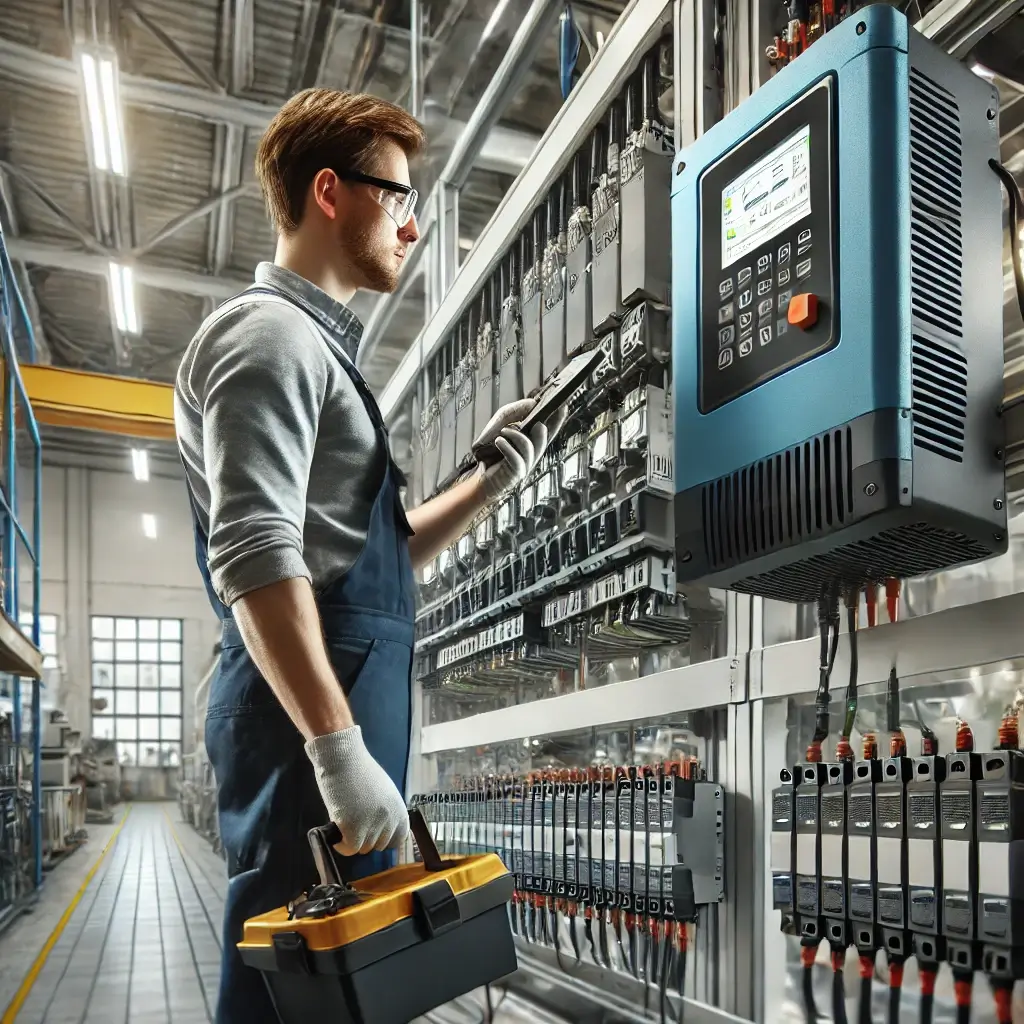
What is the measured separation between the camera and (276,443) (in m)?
1.21

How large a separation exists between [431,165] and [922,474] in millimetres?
3614

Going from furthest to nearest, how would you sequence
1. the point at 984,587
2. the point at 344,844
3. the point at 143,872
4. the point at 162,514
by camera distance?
the point at 162,514 < the point at 143,872 < the point at 984,587 < the point at 344,844

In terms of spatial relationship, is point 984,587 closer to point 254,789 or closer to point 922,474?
point 922,474

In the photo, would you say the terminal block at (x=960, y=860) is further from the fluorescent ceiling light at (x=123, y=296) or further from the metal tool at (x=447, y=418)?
the fluorescent ceiling light at (x=123, y=296)

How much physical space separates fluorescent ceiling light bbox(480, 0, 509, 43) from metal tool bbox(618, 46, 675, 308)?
177 cm

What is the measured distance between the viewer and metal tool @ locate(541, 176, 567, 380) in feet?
8.54

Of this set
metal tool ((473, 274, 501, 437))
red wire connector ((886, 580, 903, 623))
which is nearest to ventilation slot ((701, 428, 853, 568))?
red wire connector ((886, 580, 903, 623))

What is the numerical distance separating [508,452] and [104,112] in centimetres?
537

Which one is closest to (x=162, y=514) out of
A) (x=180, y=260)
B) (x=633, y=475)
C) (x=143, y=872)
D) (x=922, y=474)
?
(x=180, y=260)

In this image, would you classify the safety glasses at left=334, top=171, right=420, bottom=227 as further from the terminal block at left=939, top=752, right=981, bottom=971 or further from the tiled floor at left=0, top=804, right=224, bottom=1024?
the tiled floor at left=0, top=804, right=224, bottom=1024

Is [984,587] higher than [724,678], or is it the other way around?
[984,587]

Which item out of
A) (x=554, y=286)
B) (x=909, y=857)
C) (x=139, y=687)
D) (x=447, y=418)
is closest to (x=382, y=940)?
(x=909, y=857)

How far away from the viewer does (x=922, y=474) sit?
1196 millimetres

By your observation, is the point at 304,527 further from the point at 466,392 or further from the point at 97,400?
the point at 97,400
